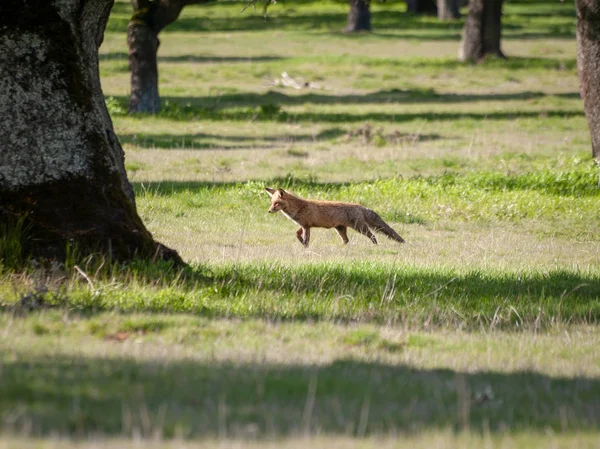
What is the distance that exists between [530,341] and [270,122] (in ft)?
65.9

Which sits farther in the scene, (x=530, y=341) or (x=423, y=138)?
(x=423, y=138)

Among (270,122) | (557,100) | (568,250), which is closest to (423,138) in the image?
(270,122)

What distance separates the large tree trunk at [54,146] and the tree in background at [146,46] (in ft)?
58.1

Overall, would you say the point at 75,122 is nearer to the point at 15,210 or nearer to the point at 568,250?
the point at 15,210

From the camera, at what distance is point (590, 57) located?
1912 centimetres

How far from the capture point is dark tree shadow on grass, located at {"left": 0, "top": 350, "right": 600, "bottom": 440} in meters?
5.55

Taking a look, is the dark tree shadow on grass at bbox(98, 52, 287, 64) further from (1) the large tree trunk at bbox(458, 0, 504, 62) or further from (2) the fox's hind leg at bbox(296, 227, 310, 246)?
(2) the fox's hind leg at bbox(296, 227, 310, 246)

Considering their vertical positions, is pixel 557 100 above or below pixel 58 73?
below

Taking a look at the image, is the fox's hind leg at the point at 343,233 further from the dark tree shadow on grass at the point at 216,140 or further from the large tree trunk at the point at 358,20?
the large tree trunk at the point at 358,20

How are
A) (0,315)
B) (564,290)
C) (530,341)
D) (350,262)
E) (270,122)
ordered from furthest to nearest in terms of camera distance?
(270,122) < (350,262) < (564,290) < (530,341) < (0,315)

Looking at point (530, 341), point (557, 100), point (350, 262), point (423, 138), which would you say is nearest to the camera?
point (530, 341)

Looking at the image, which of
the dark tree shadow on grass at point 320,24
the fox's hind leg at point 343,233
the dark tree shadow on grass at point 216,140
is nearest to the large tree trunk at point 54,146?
the fox's hind leg at point 343,233

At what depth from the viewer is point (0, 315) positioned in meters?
7.96

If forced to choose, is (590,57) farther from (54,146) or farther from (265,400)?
(265,400)
